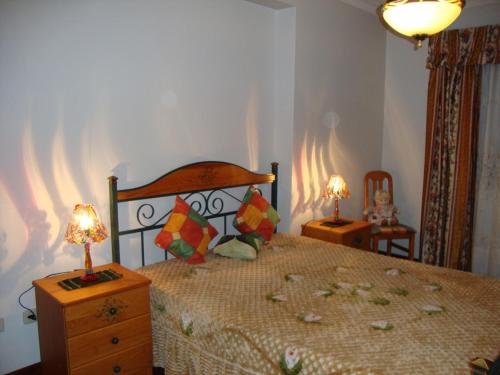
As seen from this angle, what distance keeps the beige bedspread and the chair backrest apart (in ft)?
5.84

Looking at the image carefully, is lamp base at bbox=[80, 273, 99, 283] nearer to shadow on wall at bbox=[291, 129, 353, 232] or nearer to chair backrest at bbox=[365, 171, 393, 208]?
shadow on wall at bbox=[291, 129, 353, 232]

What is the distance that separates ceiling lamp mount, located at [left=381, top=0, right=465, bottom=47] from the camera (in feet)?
6.54

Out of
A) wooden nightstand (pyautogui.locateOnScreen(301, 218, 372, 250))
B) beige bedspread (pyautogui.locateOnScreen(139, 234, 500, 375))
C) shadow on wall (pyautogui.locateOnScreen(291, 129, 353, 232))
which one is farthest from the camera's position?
shadow on wall (pyautogui.locateOnScreen(291, 129, 353, 232))

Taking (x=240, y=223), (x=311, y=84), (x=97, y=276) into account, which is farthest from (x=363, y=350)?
(x=311, y=84)

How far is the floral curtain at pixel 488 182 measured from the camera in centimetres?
398

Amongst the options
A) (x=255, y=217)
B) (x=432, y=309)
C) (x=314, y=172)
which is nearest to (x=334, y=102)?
(x=314, y=172)

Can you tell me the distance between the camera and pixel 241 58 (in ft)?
11.3

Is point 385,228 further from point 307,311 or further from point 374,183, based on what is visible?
point 307,311

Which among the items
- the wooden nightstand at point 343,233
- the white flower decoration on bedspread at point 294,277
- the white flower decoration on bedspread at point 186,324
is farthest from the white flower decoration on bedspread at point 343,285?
the wooden nightstand at point 343,233

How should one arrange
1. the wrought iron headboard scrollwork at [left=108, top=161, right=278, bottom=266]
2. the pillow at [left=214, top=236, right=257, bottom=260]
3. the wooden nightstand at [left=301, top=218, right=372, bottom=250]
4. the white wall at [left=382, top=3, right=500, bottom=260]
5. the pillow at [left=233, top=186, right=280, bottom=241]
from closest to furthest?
the wrought iron headboard scrollwork at [left=108, top=161, right=278, bottom=266] < the pillow at [left=214, top=236, right=257, bottom=260] < the pillow at [left=233, top=186, right=280, bottom=241] < the wooden nightstand at [left=301, top=218, right=372, bottom=250] < the white wall at [left=382, top=3, right=500, bottom=260]

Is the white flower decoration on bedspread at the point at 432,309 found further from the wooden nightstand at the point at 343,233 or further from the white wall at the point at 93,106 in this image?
the white wall at the point at 93,106

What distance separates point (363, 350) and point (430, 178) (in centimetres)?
304

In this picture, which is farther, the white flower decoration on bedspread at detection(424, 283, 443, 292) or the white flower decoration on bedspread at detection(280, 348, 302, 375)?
the white flower decoration on bedspread at detection(424, 283, 443, 292)

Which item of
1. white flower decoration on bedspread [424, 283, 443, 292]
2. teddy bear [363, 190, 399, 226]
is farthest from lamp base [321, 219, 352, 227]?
white flower decoration on bedspread [424, 283, 443, 292]
